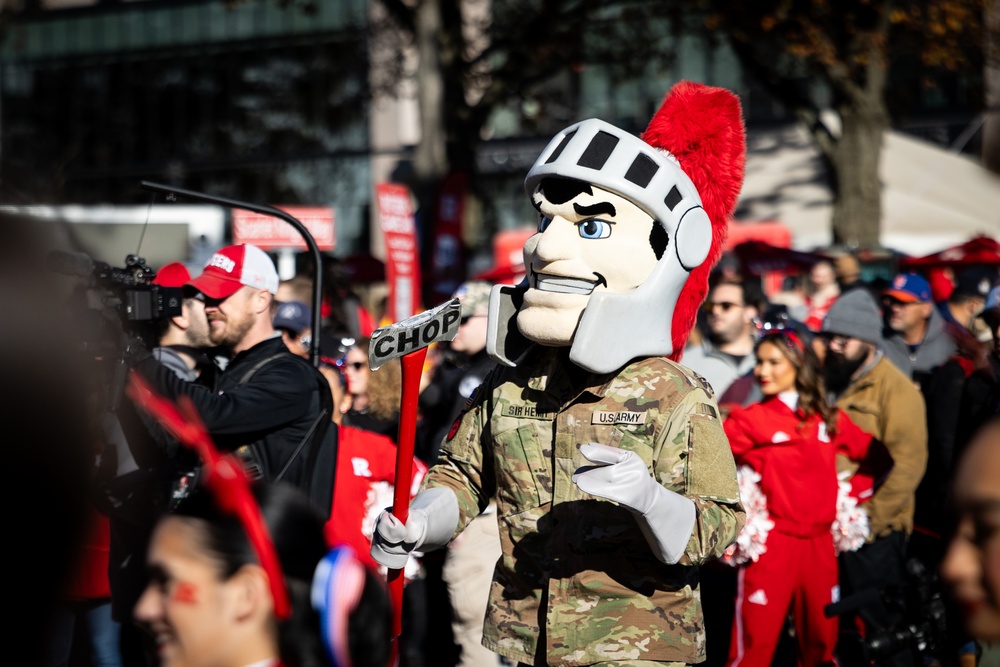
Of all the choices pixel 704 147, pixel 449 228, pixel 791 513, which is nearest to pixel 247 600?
pixel 704 147

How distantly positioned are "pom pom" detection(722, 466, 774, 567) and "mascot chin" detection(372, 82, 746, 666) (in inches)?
69.6

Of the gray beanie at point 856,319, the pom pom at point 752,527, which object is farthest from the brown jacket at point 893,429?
the pom pom at point 752,527

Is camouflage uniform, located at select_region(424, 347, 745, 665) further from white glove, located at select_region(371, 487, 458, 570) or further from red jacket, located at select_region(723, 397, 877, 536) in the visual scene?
red jacket, located at select_region(723, 397, 877, 536)

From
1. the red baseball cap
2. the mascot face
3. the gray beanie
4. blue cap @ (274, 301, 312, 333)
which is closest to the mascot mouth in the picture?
the mascot face

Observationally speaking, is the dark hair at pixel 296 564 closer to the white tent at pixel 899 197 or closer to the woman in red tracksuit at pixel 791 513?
the woman in red tracksuit at pixel 791 513

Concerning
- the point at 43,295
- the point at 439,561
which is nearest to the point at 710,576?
the point at 439,561

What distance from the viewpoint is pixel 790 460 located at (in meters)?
5.01

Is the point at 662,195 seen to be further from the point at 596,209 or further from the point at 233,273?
the point at 233,273

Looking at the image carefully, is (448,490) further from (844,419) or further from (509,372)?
(844,419)

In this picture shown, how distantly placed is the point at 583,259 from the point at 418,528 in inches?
33.3

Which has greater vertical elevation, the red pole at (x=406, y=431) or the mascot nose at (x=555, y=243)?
the mascot nose at (x=555, y=243)

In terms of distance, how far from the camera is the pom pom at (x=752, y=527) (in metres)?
4.92

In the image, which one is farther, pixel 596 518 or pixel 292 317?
pixel 292 317

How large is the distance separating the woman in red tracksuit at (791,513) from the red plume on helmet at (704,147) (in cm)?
178
